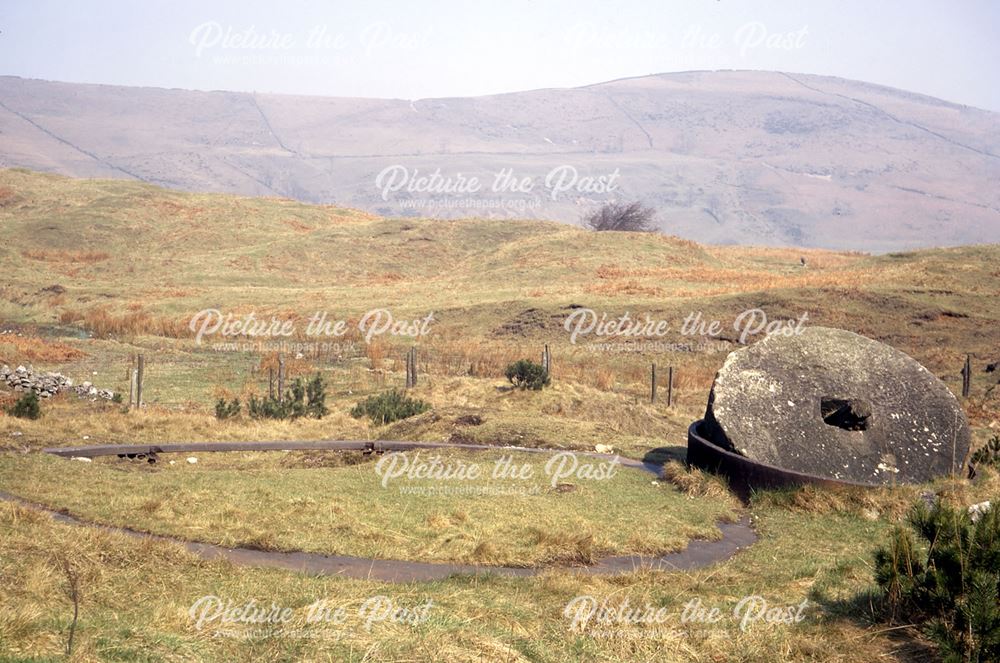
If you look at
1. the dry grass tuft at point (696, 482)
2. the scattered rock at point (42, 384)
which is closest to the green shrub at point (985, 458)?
the dry grass tuft at point (696, 482)

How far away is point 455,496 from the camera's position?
49.0 feet

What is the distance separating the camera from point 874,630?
808 centimetres

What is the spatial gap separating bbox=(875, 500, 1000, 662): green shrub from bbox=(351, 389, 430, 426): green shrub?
16313mm

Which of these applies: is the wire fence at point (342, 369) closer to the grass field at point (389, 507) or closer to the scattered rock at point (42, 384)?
the scattered rock at point (42, 384)

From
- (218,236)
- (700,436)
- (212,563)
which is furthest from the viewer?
(218,236)

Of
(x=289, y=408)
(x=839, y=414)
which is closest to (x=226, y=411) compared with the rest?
(x=289, y=408)

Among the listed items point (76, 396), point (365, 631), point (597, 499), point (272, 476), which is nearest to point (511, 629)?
point (365, 631)

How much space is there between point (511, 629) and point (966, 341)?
3831 cm

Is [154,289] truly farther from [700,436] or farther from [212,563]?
[212,563]

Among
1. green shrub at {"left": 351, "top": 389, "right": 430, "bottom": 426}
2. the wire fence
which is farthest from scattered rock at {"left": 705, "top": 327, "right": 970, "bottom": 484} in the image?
the wire fence

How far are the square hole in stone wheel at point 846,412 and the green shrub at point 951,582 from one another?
21.7ft

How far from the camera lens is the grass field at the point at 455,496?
302 inches

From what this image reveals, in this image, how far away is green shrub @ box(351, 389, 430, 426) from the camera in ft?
78.6

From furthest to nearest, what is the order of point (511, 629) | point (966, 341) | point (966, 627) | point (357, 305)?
point (357, 305) → point (966, 341) → point (511, 629) → point (966, 627)
